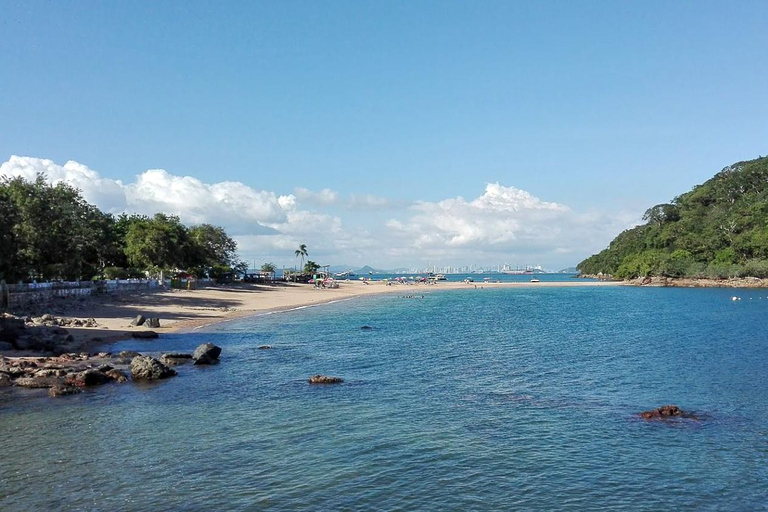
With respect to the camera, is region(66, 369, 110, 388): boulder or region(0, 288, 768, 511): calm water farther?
region(66, 369, 110, 388): boulder

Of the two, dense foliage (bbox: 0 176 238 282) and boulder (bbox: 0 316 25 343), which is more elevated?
dense foliage (bbox: 0 176 238 282)

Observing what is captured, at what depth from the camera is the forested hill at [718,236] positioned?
147 metres

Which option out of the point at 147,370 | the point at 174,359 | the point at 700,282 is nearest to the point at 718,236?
the point at 700,282

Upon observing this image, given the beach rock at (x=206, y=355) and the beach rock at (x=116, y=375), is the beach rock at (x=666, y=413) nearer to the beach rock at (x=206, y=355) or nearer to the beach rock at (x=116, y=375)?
the beach rock at (x=206, y=355)

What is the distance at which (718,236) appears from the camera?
158250 millimetres

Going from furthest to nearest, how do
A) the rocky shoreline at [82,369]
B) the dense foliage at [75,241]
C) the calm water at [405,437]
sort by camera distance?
the dense foliage at [75,241], the rocky shoreline at [82,369], the calm water at [405,437]

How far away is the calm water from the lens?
15.6 meters

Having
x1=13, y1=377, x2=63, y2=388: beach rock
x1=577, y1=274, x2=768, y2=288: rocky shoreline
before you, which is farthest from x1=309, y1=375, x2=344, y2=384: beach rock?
x1=577, y1=274, x2=768, y2=288: rocky shoreline

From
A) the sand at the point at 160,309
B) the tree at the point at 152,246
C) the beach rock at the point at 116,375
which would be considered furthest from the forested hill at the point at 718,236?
the beach rock at the point at 116,375

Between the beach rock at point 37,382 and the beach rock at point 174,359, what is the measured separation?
7.04 meters

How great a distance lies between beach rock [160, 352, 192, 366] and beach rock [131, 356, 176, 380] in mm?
3438

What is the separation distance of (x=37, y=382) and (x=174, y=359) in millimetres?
8694

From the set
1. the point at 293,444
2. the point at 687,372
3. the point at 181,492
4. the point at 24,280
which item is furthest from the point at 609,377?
the point at 24,280

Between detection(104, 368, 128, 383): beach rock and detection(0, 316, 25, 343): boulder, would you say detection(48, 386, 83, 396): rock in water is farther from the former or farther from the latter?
detection(0, 316, 25, 343): boulder
